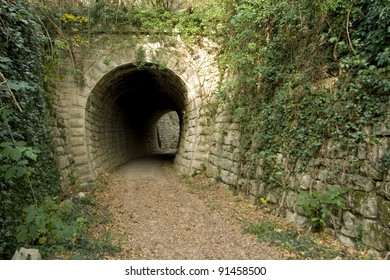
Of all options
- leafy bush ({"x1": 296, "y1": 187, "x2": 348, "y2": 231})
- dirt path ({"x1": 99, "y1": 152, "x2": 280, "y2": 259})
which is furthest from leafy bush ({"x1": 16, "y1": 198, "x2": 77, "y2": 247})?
leafy bush ({"x1": 296, "y1": 187, "x2": 348, "y2": 231})

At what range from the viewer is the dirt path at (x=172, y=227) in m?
3.65

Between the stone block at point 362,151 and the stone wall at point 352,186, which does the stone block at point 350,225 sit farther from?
the stone block at point 362,151

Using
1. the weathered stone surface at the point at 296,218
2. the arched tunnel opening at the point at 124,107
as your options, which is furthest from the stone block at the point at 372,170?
the arched tunnel opening at the point at 124,107

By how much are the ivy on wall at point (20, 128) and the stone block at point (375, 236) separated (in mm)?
3652

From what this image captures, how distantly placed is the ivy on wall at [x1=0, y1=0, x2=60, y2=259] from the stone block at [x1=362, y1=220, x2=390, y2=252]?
12.0ft

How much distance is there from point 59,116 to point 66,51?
181 cm

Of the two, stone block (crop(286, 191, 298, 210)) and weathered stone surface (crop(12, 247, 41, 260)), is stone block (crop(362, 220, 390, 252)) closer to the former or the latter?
stone block (crop(286, 191, 298, 210))

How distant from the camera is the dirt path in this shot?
12.0 feet

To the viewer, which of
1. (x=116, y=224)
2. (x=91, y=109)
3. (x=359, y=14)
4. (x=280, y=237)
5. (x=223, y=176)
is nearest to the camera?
(x=359, y=14)

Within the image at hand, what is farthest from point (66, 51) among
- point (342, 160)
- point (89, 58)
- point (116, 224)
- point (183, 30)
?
point (342, 160)

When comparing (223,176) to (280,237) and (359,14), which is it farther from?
(359,14)

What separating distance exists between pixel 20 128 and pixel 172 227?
2.70 metres
